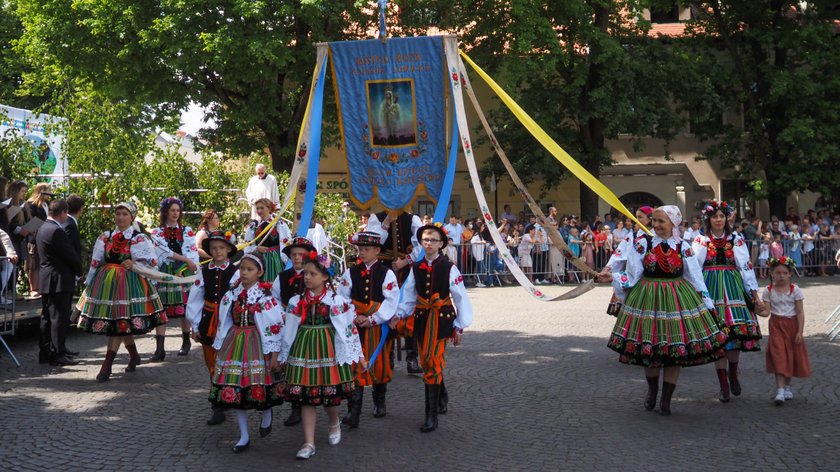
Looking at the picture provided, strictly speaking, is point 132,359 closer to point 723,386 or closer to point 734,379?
point 723,386

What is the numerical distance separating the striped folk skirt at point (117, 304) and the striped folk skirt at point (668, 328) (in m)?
5.19

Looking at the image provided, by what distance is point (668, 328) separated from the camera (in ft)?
24.2

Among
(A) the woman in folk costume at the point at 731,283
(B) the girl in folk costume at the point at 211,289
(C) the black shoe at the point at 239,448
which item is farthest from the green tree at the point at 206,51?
(C) the black shoe at the point at 239,448

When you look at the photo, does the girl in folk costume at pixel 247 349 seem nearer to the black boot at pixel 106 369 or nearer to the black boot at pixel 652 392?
the black boot at pixel 106 369

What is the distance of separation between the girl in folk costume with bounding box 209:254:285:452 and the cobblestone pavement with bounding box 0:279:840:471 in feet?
1.42

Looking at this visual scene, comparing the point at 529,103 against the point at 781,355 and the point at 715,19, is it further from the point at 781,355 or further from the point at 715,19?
the point at 781,355

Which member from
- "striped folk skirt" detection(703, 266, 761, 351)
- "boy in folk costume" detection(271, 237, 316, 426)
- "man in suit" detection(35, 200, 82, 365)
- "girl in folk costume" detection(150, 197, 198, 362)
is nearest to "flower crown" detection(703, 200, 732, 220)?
"striped folk skirt" detection(703, 266, 761, 351)

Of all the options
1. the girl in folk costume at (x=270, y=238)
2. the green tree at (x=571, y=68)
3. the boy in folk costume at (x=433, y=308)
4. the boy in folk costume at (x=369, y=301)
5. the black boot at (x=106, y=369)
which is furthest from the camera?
the green tree at (x=571, y=68)

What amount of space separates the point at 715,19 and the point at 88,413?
83.2ft

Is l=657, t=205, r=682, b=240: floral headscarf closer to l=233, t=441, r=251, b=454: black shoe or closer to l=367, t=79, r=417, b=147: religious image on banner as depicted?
l=367, t=79, r=417, b=147: religious image on banner

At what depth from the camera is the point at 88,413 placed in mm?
7793

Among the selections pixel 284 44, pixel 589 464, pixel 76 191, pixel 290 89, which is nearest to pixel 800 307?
pixel 589 464

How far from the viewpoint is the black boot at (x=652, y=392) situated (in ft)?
25.2

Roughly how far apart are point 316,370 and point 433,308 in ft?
4.23
